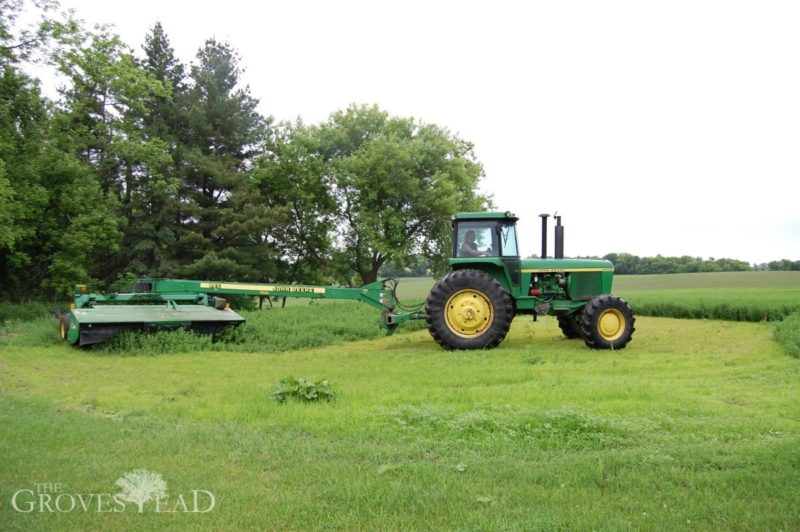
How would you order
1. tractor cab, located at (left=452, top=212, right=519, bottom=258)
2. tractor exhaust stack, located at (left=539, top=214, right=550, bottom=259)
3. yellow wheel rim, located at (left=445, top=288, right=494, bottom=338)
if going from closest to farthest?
yellow wheel rim, located at (left=445, top=288, right=494, bottom=338), tractor exhaust stack, located at (left=539, top=214, right=550, bottom=259), tractor cab, located at (left=452, top=212, right=519, bottom=258)

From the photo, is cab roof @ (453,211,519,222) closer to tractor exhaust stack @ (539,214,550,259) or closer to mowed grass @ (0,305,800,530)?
tractor exhaust stack @ (539,214,550,259)

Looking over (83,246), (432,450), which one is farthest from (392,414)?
(83,246)

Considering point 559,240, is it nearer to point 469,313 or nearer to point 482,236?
point 482,236

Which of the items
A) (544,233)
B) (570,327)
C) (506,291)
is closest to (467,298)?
(506,291)

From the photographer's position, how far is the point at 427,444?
16.5 ft

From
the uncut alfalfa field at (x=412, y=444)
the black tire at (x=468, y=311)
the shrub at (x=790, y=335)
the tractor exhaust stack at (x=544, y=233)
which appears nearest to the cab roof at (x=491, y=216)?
the tractor exhaust stack at (x=544, y=233)

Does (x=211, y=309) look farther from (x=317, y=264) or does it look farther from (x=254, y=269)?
(x=317, y=264)

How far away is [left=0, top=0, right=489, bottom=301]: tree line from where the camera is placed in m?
20.3

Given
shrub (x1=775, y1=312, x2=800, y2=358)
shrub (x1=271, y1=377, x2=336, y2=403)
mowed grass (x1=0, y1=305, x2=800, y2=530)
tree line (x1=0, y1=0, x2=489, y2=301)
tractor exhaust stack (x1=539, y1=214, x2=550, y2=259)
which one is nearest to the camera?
mowed grass (x1=0, y1=305, x2=800, y2=530)

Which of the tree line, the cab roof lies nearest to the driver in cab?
the cab roof

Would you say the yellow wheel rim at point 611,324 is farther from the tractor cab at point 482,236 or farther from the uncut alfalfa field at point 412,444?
the tractor cab at point 482,236

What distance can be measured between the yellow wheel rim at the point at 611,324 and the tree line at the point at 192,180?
1460 centimetres

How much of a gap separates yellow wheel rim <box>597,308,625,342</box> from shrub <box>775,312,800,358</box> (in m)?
2.66

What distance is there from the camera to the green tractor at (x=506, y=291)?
465 inches
